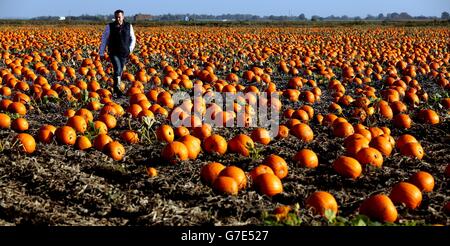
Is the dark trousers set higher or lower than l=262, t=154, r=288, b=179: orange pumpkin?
higher

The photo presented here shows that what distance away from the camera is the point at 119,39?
1097 centimetres

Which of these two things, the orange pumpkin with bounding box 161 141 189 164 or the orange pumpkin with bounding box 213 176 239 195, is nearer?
the orange pumpkin with bounding box 213 176 239 195

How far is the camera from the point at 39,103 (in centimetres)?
962

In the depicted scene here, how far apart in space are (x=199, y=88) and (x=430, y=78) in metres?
6.38

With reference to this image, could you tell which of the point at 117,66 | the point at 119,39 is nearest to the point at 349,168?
the point at 117,66

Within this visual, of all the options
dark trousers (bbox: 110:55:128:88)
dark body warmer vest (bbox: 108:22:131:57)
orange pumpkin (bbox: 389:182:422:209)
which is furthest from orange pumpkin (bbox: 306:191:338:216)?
dark body warmer vest (bbox: 108:22:131:57)

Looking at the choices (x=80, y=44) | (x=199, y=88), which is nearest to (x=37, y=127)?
(x=199, y=88)

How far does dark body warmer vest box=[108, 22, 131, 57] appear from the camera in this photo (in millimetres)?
10977

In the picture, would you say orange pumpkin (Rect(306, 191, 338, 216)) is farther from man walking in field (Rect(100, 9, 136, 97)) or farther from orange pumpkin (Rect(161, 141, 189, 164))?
man walking in field (Rect(100, 9, 136, 97))

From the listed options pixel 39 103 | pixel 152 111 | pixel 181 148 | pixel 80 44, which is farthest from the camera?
pixel 80 44

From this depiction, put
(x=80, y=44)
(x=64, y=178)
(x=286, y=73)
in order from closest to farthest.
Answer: (x=64, y=178), (x=286, y=73), (x=80, y=44)

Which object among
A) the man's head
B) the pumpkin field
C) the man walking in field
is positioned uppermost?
the man's head

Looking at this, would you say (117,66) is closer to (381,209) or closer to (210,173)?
(210,173)

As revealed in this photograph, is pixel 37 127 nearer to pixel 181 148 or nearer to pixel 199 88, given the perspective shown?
pixel 181 148
